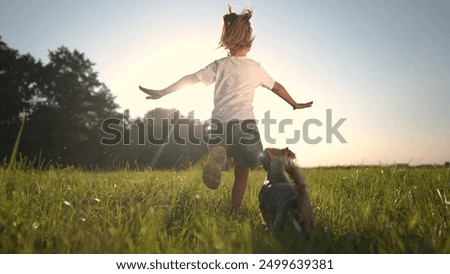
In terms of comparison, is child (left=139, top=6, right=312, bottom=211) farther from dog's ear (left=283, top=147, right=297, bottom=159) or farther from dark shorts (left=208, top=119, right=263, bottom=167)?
dog's ear (left=283, top=147, right=297, bottom=159)

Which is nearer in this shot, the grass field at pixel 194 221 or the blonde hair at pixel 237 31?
the grass field at pixel 194 221

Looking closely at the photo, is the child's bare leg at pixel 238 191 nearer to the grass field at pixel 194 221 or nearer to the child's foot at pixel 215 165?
the grass field at pixel 194 221

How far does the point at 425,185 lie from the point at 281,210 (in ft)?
11.3

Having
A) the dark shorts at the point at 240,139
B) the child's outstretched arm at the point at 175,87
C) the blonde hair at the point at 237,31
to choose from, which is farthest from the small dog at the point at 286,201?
the blonde hair at the point at 237,31

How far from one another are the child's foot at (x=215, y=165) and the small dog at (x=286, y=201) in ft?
3.82

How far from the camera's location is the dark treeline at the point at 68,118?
32688 millimetres

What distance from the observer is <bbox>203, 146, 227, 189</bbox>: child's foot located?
517 cm

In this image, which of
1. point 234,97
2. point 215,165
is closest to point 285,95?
point 234,97

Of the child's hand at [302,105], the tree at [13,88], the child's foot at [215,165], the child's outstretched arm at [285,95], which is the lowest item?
the child's foot at [215,165]

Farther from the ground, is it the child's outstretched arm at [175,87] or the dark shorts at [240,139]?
the child's outstretched arm at [175,87]

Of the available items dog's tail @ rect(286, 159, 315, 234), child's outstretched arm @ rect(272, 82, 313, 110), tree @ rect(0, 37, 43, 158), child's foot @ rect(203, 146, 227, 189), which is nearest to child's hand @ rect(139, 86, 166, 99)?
child's foot @ rect(203, 146, 227, 189)

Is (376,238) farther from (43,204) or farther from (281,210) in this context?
(43,204)
